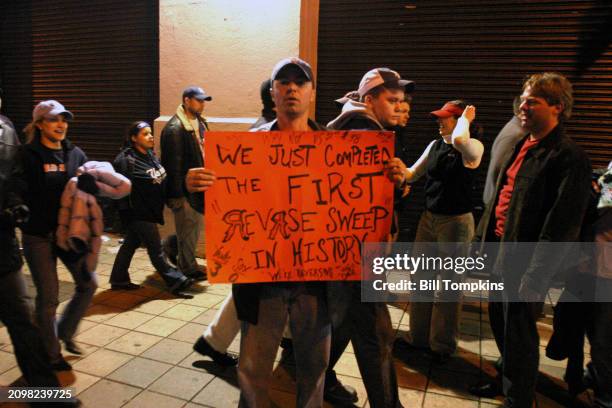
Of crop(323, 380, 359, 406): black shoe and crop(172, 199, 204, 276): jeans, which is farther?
crop(172, 199, 204, 276): jeans

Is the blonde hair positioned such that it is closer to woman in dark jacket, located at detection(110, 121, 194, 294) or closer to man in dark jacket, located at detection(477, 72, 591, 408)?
man in dark jacket, located at detection(477, 72, 591, 408)

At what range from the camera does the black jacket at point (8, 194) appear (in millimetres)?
2641

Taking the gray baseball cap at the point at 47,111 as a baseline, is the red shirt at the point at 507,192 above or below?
below

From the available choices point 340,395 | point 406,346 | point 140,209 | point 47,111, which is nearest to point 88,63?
point 140,209

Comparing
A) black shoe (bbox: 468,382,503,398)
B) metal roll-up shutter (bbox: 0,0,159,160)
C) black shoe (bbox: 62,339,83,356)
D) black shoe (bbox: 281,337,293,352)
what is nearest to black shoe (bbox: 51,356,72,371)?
black shoe (bbox: 62,339,83,356)

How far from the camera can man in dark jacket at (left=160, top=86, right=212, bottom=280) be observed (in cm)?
541

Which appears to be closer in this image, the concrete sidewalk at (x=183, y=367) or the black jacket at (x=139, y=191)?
the concrete sidewalk at (x=183, y=367)

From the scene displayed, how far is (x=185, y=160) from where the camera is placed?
18.1 feet

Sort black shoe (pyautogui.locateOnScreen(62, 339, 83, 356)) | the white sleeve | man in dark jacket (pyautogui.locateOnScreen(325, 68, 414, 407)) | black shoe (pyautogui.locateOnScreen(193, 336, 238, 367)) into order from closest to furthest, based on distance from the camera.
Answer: man in dark jacket (pyautogui.locateOnScreen(325, 68, 414, 407))
the white sleeve
black shoe (pyautogui.locateOnScreen(193, 336, 238, 367))
black shoe (pyautogui.locateOnScreen(62, 339, 83, 356))

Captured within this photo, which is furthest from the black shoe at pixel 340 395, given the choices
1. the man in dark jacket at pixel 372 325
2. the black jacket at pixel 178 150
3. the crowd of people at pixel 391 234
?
the black jacket at pixel 178 150

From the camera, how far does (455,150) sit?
145 inches

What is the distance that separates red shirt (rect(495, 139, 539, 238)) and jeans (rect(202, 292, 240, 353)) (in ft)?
→ 6.81

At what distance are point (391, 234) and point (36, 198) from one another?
2.58 m

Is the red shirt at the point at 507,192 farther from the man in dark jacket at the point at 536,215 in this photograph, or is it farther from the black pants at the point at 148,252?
the black pants at the point at 148,252
